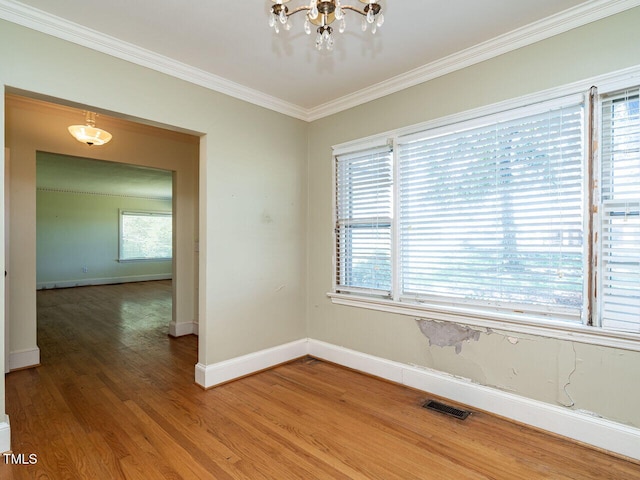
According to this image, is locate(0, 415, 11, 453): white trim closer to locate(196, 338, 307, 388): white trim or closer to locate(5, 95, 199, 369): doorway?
locate(196, 338, 307, 388): white trim

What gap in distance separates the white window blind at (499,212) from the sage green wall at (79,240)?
9391mm

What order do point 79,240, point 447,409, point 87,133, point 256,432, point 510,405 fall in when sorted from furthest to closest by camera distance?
point 79,240
point 87,133
point 447,409
point 510,405
point 256,432

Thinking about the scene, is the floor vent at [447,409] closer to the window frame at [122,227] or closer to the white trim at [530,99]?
the white trim at [530,99]

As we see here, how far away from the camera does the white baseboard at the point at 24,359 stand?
3174 millimetres

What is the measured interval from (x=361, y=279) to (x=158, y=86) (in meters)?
2.37

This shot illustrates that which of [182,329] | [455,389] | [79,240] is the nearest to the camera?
[455,389]

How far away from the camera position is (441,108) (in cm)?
263

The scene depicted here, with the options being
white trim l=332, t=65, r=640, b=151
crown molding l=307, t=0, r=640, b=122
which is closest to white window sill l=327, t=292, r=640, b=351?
white trim l=332, t=65, r=640, b=151

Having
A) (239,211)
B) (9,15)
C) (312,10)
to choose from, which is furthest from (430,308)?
(9,15)

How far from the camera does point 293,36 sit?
7.44 feet

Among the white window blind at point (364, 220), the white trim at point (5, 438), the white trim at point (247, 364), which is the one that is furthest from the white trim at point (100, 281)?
the white window blind at point (364, 220)

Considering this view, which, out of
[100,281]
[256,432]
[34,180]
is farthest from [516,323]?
[100,281]

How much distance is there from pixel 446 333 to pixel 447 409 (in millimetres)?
542

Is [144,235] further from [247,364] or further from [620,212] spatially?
[620,212]
